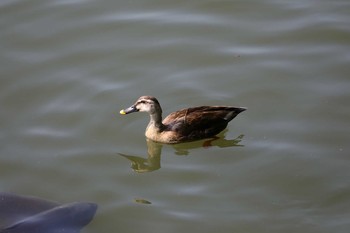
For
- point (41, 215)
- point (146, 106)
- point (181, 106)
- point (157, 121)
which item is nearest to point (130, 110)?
point (146, 106)

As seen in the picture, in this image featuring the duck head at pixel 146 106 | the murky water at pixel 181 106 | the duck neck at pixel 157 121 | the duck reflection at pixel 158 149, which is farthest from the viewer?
the duck neck at pixel 157 121

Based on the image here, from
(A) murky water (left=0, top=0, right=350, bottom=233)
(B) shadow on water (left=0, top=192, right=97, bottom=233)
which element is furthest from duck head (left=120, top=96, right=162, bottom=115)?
(B) shadow on water (left=0, top=192, right=97, bottom=233)

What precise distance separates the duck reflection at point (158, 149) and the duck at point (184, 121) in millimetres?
69

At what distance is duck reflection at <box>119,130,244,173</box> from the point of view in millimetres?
8797

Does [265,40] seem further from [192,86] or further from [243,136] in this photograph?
[243,136]

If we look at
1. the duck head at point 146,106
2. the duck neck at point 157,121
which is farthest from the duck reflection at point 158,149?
the duck head at point 146,106

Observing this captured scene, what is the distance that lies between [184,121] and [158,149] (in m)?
0.52

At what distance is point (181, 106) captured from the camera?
32.1 ft

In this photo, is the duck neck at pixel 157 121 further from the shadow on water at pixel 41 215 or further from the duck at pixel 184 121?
the shadow on water at pixel 41 215

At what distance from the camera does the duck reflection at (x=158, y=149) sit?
28.9 ft

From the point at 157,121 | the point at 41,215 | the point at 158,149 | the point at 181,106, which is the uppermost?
the point at 181,106

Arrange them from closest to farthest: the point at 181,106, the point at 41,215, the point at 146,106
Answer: the point at 41,215, the point at 146,106, the point at 181,106

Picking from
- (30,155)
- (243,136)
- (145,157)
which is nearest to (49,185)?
(30,155)

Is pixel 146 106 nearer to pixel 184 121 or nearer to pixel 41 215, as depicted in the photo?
pixel 184 121
